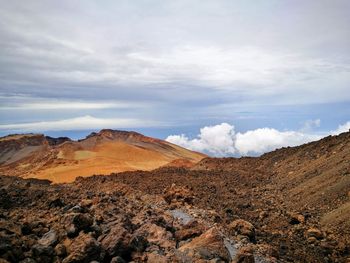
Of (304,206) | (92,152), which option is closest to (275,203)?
(304,206)

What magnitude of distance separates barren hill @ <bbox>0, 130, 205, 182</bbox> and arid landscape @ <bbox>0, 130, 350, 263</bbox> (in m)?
18.5

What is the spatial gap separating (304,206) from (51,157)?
157 ft

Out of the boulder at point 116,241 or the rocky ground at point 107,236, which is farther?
the boulder at point 116,241

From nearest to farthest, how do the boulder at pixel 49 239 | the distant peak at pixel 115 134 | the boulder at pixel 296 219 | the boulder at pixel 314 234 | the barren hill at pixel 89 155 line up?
the boulder at pixel 49 239 < the boulder at pixel 314 234 < the boulder at pixel 296 219 < the barren hill at pixel 89 155 < the distant peak at pixel 115 134

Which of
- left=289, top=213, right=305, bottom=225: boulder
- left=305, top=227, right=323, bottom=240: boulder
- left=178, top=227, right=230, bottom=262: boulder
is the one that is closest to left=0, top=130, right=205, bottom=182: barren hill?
left=289, top=213, right=305, bottom=225: boulder

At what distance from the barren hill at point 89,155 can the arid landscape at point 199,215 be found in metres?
18.5

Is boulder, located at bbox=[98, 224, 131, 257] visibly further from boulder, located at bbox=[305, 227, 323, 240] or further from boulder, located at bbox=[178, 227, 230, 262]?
boulder, located at bbox=[305, 227, 323, 240]

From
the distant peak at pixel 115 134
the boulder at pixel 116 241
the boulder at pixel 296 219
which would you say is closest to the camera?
the boulder at pixel 116 241

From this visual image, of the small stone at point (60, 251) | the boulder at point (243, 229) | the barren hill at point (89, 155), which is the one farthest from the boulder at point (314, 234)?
A: the barren hill at point (89, 155)

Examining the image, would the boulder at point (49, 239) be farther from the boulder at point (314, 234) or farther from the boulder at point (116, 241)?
the boulder at point (314, 234)

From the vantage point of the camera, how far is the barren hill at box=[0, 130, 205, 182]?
163 ft

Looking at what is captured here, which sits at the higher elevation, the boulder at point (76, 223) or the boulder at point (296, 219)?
the boulder at point (76, 223)

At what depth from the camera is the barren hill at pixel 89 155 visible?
49750 mm

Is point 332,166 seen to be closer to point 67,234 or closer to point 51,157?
point 67,234
